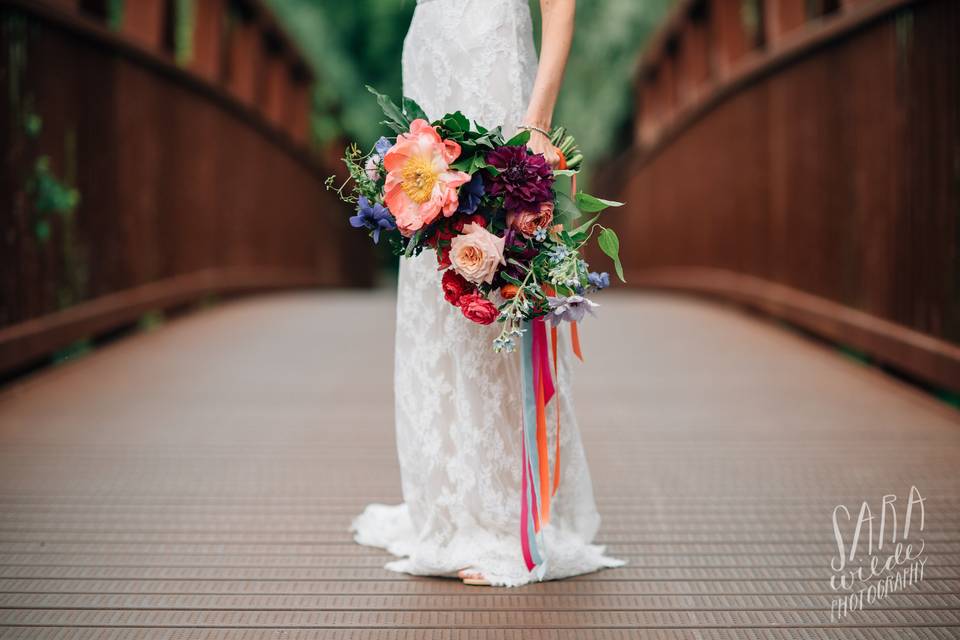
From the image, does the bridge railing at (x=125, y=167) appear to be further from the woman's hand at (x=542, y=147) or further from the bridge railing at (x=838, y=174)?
the bridge railing at (x=838, y=174)

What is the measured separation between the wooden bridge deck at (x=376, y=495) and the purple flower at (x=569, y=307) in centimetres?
67

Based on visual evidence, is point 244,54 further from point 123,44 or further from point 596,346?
point 596,346

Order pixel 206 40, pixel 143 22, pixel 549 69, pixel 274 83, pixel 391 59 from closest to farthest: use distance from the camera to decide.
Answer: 1. pixel 549 69
2. pixel 143 22
3. pixel 206 40
4. pixel 274 83
5. pixel 391 59

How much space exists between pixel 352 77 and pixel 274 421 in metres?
13.5

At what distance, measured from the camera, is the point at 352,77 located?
1727cm

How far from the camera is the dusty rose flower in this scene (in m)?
2.52

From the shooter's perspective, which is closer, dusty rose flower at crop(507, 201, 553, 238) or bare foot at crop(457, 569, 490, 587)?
dusty rose flower at crop(507, 201, 553, 238)

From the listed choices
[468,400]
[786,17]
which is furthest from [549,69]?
[786,17]

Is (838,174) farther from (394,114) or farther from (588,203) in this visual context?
(394,114)

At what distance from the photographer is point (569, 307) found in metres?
2.48

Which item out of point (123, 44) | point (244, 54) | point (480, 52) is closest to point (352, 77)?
point (244, 54)

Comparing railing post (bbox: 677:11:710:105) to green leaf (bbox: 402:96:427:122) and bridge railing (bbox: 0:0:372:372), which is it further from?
green leaf (bbox: 402:96:427:122)

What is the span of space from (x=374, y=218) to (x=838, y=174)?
374 cm

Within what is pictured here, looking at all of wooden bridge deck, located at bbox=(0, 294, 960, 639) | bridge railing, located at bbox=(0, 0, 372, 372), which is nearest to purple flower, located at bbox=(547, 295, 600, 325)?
wooden bridge deck, located at bbox=(0, 294, 960, 639)
